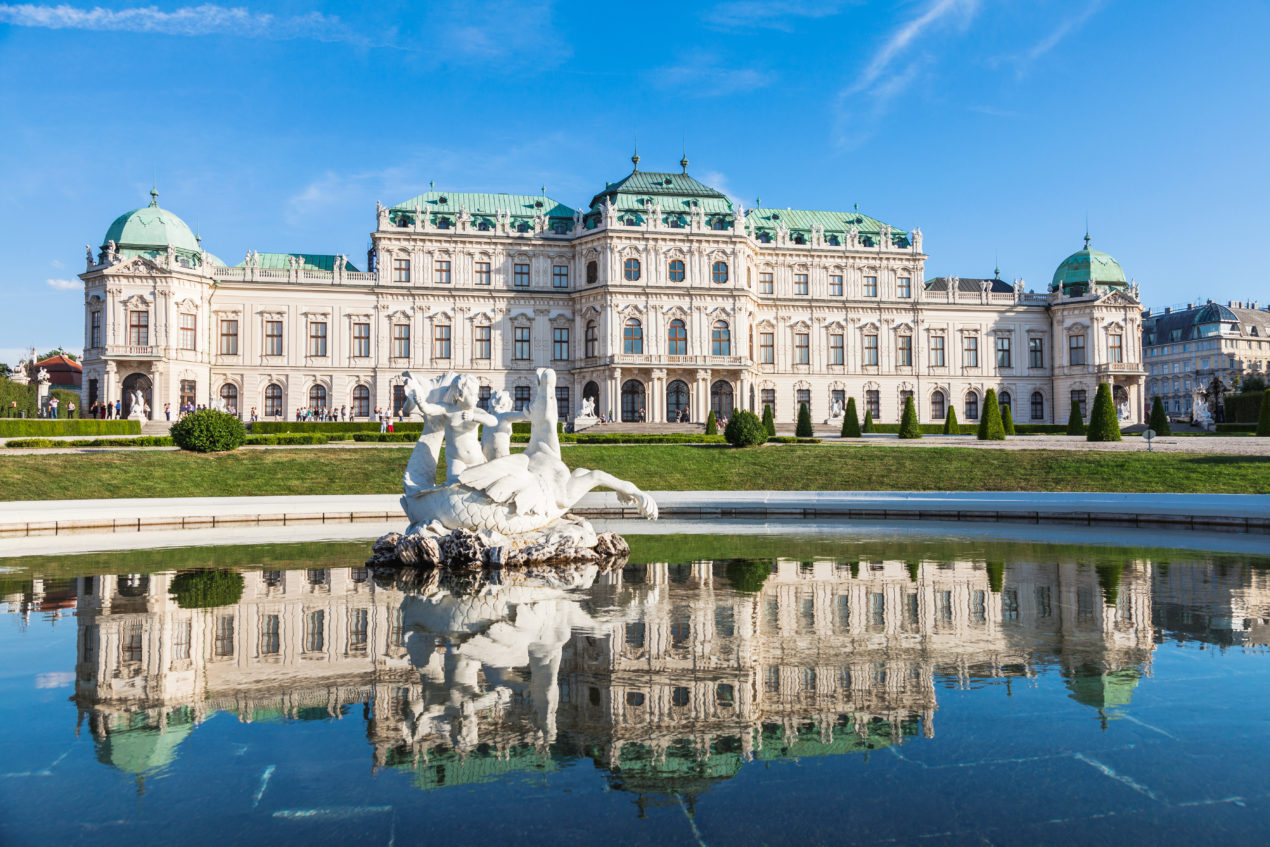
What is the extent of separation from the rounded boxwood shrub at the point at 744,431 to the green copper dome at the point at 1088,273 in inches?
1490

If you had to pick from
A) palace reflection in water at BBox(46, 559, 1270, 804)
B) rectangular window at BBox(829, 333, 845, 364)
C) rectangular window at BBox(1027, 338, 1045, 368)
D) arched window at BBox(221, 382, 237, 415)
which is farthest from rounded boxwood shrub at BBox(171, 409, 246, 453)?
rectangular window at BBox(1027, 338, 1045, 368)

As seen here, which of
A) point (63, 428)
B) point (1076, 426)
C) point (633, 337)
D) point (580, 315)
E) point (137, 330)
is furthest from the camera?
point (580, 315)

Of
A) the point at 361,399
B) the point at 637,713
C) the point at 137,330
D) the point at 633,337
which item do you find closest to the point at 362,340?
the point at 361,399

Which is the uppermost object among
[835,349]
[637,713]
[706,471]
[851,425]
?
[835,349]

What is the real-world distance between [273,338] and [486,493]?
44822 mm

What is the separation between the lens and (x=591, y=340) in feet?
175

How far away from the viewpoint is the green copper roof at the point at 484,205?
5376cm

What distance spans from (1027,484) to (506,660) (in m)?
22.4

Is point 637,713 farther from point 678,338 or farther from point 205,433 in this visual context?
point 678,338

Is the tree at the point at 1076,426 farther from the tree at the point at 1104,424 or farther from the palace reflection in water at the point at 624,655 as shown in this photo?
the palace reflection in water at the point at 624,655

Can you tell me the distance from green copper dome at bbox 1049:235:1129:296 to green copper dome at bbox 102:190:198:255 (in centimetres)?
5748

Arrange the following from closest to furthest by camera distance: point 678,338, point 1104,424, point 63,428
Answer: point 63,428, point 1104,424, point 678,338

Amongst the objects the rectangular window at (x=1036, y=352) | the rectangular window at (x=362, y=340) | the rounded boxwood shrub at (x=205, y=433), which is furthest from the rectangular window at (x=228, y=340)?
the rectangular window at (x=1036, y=352)

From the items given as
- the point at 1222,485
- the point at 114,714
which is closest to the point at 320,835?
the point at 114,714
